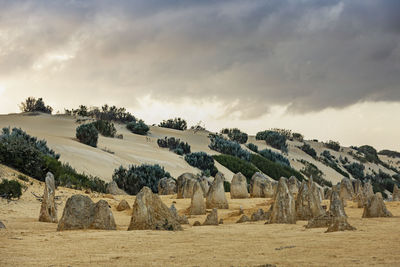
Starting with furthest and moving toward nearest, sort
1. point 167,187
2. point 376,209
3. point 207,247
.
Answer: point 167,187
point 376,209
point 207,247

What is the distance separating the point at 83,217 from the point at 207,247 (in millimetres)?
4229

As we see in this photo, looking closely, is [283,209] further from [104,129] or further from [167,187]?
[104,129]

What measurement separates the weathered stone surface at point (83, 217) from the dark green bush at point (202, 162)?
1125 inches

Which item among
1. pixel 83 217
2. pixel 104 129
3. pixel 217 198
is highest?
pixel 104 129

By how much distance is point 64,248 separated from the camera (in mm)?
8164

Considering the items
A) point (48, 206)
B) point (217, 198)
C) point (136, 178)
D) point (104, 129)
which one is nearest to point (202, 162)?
point (136, 178)

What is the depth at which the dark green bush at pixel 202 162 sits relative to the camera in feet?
135

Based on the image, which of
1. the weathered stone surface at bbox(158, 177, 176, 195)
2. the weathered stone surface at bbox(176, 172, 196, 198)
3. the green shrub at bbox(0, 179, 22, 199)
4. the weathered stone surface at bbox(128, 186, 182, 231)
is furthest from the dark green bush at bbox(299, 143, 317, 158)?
the weathered stone surface at bbox(128, 186, 182, 231)

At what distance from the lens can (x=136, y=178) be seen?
96.6ft

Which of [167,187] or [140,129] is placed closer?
[167,187]

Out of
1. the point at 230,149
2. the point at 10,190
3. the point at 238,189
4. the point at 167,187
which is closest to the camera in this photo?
the point at 10,190

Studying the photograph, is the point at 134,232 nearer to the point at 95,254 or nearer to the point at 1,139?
the point at 95,254

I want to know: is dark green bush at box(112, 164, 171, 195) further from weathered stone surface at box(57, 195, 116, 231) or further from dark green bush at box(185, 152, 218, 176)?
weathered stone surface at box(57, 195, 116, 231)

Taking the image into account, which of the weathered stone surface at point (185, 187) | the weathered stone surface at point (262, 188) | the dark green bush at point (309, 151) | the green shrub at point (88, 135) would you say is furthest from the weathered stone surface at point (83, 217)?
the dark green bush at point (309, 151)
